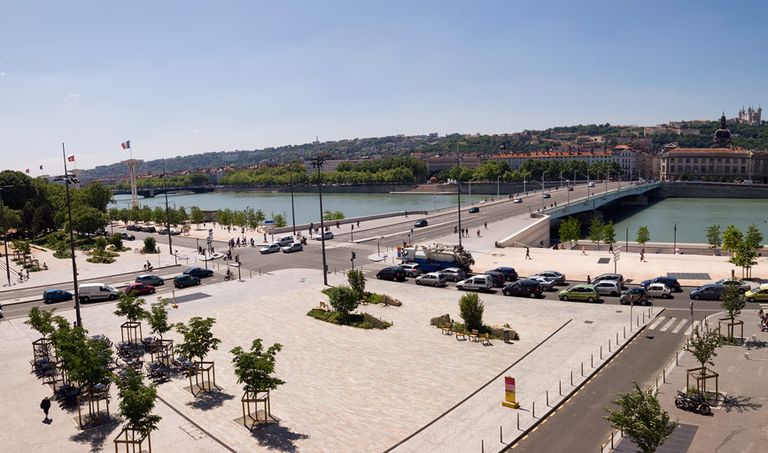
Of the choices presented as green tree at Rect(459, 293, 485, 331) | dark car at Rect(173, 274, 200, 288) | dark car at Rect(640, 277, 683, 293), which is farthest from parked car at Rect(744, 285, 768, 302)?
dark car at Rect(173, 274, 200, 288)

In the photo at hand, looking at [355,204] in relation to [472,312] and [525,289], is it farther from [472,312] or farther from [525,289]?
[472,312]

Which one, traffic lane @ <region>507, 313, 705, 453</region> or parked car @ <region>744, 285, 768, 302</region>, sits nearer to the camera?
traffic lane @ <region>507, 313, 705, 453</region>

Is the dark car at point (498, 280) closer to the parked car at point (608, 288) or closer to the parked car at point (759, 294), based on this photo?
the parked car at point (608, 288)

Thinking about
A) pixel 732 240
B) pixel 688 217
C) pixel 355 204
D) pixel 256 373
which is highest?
pixel 256 373

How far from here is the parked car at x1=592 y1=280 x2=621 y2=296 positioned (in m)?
32.8

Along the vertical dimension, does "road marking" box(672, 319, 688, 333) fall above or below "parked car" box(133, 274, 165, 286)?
below

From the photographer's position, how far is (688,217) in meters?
101

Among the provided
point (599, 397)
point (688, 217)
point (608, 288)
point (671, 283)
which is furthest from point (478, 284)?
point (688, 217)

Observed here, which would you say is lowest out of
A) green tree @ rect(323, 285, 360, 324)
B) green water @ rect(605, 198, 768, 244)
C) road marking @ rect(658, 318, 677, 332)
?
green water @ rect(605, 198, 768, 244)

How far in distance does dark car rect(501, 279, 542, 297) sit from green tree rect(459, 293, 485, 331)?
8.76 metres

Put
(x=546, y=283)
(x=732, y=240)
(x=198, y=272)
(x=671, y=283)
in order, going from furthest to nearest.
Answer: (x=732, y=240)
(x=198, y=272)
(x=546, y=283)
(x=671, y=283)

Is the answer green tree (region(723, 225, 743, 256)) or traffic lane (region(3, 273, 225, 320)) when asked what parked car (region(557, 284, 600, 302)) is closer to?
green tree (region(723, 225, 743, 256))

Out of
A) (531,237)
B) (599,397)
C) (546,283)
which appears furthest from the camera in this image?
(531,237)

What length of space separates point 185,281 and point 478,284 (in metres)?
20.3
